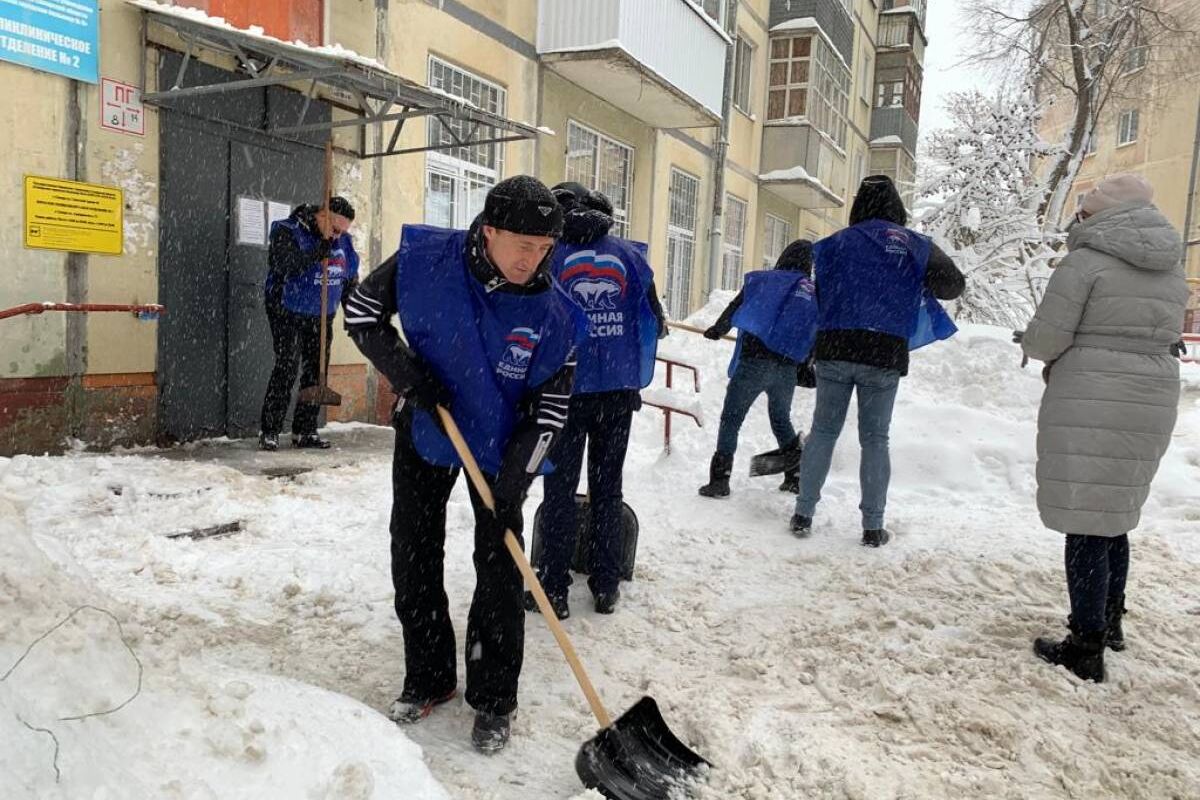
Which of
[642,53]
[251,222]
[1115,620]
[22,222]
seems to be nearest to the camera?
[1115,620]

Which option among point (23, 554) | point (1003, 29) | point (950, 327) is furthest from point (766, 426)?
point (1003, 29)

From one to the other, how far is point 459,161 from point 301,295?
3.63 meters

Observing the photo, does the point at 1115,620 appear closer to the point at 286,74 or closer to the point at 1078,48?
the point at 286,74

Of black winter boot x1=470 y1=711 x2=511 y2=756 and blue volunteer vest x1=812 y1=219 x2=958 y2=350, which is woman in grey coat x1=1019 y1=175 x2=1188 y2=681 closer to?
blue volunteer vest x1=812 y1=219 x2=958 y2=350

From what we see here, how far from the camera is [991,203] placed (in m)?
13.2

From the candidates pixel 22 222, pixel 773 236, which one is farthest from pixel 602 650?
pixel 773 236

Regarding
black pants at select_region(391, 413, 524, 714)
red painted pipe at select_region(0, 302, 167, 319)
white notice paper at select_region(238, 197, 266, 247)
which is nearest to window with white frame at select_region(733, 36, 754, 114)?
white notice paper at select_region(238, 197, 266, 247)

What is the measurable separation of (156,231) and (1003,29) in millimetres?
15809

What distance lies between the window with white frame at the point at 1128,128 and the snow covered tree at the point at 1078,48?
62.6 feet

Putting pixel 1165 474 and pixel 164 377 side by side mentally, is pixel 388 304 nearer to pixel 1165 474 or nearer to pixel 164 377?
pixel 164 377

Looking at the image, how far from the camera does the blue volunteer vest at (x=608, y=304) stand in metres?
3.68

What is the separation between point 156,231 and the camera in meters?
6.14

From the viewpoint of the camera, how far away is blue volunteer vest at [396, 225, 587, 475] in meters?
2.46

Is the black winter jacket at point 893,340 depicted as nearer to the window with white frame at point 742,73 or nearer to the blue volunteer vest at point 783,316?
the blue volunteer vest at point 783,316
